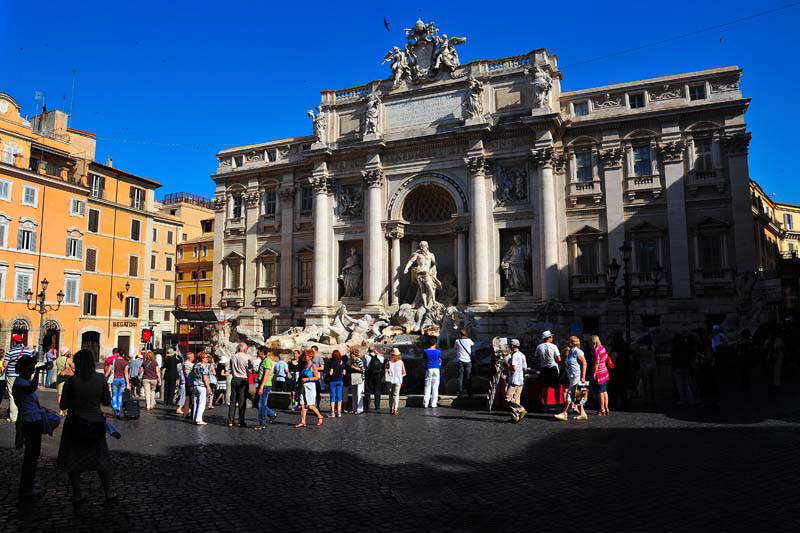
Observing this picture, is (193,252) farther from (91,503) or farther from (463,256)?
(91,503)

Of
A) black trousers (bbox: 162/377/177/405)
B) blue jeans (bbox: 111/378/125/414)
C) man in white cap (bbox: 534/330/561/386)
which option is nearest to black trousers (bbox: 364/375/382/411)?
man in white cap (bbox: 534/330/561/386)

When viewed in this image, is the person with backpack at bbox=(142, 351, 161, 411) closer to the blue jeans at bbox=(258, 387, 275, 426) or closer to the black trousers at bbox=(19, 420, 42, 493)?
the blue jeans at bbox=(258, 387, 275, 426)

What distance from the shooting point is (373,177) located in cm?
3112

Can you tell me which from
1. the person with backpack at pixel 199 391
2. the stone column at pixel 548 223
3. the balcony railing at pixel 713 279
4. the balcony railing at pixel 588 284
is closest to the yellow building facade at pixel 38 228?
the person with backpack at pixel 199 391

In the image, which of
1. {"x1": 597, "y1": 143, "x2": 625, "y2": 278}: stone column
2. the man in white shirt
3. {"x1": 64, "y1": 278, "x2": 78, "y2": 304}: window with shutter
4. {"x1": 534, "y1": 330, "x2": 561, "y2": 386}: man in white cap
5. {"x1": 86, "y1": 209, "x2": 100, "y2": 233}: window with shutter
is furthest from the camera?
{"x1": 86, "y1": 209, "x2": 100, "y2": 233}: window with shutter

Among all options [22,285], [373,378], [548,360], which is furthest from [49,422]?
[22,285]

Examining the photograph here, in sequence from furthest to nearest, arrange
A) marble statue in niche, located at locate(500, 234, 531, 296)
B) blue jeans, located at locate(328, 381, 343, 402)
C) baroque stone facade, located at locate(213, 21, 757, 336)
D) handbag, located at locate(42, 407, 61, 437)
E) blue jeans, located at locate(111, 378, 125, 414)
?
1. marble statue in niche, located at locate(500, 234, 531, 296)
2. baroque stone facade, located at locate(213, 21, 757, 336)
3. blue jeans, located at locate(111, 378, 125, 414)
4. blue jeans, located at locate(328, 381, 343, 402)
5. handbag, located at locate(42, 407, 61, 437)

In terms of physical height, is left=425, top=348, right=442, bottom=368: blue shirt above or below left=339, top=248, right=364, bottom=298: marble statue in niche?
below

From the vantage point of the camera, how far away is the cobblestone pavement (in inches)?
232

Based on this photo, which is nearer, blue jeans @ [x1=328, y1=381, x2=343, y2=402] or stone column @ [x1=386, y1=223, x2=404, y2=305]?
blue jeans @ [x1=328, y1=381, x2=343, y2=402]

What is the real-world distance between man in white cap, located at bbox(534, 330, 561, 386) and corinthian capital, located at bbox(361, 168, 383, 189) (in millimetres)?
19781

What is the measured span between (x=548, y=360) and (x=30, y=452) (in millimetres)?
9498

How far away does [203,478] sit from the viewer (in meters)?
7.81

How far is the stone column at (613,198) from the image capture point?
1065 inches
